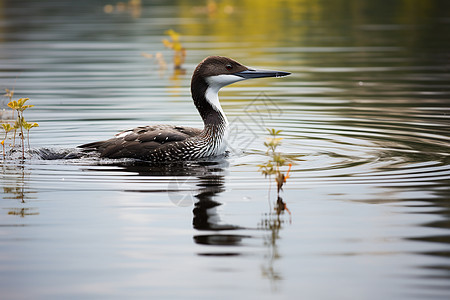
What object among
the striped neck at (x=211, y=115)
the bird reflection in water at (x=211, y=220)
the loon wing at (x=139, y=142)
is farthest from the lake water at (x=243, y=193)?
the striped neck at (x=211, y=115)

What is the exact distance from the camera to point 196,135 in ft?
30.2

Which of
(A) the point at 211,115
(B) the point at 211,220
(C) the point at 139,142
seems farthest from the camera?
(A) the point at 211,115

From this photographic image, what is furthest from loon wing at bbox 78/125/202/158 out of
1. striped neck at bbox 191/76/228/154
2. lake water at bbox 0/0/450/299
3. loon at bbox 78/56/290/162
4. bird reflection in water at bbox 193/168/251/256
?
bird reflection in water at bbox 193/168/251/256

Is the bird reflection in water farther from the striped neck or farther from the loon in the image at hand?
the striped neck

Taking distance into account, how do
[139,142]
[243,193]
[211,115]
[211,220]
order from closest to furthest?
[211,220], [243,193], [139,142], [211,115]

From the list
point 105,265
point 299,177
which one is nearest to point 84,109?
point 299,177

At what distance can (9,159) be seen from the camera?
900cm

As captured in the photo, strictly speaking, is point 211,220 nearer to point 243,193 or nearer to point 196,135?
point 243,193

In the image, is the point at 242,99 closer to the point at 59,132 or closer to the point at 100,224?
the point at 59,132

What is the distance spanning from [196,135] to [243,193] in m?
2.17

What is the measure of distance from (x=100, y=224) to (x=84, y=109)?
7.03 meters

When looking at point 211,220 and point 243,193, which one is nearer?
point 211,220

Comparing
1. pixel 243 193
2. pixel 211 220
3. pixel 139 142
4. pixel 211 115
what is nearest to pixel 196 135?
pixel 211 115

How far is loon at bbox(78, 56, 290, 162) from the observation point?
8930mm
